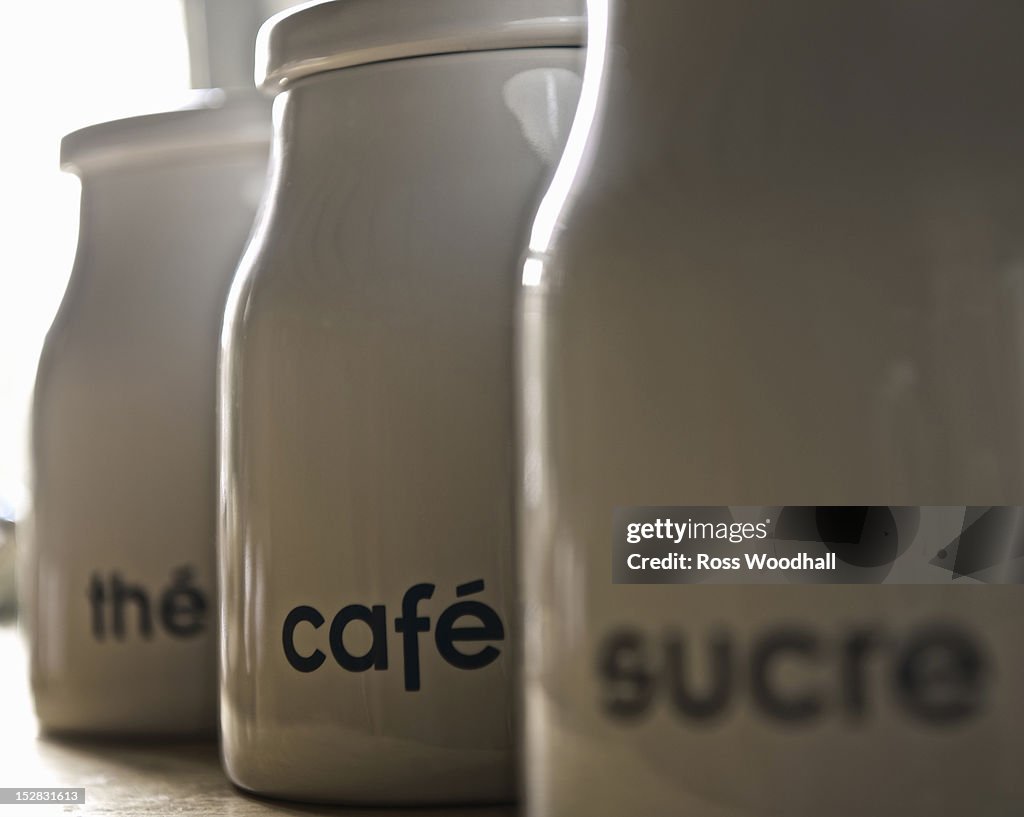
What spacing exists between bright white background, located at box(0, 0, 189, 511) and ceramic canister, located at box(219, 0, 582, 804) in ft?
2.51

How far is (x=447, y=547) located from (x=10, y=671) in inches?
16.5

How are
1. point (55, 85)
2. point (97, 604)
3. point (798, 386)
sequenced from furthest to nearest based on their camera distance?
point (55, 85) < point (97, 604) < point (798, 386)

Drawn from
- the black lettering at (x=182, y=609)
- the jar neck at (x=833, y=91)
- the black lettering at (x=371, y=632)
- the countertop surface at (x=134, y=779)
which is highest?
the jar neck at (x=833, y=91)

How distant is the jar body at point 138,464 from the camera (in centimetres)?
42

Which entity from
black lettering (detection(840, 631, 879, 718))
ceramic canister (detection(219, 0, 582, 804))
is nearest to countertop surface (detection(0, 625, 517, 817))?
ceramic canister (detection(219, 0, 582, 804))

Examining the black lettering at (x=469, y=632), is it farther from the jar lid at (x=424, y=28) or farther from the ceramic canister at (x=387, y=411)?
the jar lid at (x=424, y=28)

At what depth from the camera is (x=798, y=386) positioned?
220 mm

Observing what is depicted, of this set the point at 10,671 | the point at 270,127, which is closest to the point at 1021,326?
the point at 270,127

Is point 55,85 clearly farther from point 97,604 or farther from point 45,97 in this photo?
point 97,604

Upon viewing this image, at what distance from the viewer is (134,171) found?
0.45m

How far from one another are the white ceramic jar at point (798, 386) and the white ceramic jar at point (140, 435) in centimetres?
21

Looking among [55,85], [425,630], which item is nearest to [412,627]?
[425,630]

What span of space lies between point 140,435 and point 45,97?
883 millimetres

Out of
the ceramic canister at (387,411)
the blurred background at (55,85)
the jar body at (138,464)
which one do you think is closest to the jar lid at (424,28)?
the ceramic canister at (387,411)
